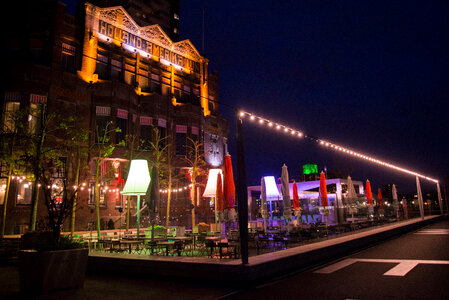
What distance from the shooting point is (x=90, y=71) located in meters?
25.6

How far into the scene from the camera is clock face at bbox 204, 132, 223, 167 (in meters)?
33.8

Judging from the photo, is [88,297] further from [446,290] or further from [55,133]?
[55,133]

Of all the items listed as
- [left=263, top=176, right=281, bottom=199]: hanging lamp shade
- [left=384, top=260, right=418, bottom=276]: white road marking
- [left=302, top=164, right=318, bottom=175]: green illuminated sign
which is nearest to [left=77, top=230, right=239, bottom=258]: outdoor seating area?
[left=263, top=176, right=281, bottom=199]: hanging lamp shade

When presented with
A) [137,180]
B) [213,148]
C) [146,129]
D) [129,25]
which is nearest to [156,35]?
[129,25]

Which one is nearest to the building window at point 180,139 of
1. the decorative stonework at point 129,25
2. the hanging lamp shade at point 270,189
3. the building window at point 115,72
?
the building window at point 115,72

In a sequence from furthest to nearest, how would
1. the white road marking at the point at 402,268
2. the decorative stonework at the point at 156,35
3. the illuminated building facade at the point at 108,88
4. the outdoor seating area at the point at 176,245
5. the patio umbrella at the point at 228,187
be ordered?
the decorative stonework at the point at 156,35
the illuminated building facade at the point at 108,88
the patio umbrella at the point at 228,187
the outdoor seating area at the point at 176,245
the white road marking at the point at 402,268

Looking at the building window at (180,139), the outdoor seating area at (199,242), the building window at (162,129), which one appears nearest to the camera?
the outdoor seating area at (199,242)

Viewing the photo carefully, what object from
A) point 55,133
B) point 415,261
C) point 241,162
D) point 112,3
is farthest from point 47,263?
point 112,3

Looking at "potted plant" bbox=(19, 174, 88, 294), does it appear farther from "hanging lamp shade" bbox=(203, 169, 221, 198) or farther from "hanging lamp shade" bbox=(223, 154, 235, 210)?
"hanging lamp shade" bbox=(203, 169, 221, 198)

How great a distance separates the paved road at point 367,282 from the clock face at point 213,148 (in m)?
25.0

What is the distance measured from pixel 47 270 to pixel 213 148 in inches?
1124

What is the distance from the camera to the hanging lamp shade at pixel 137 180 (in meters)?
10.5

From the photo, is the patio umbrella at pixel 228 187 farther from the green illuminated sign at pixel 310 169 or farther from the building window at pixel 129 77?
the green illuminated sign at pixel 310 169

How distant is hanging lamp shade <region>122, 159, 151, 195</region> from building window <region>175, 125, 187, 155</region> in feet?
64.6
